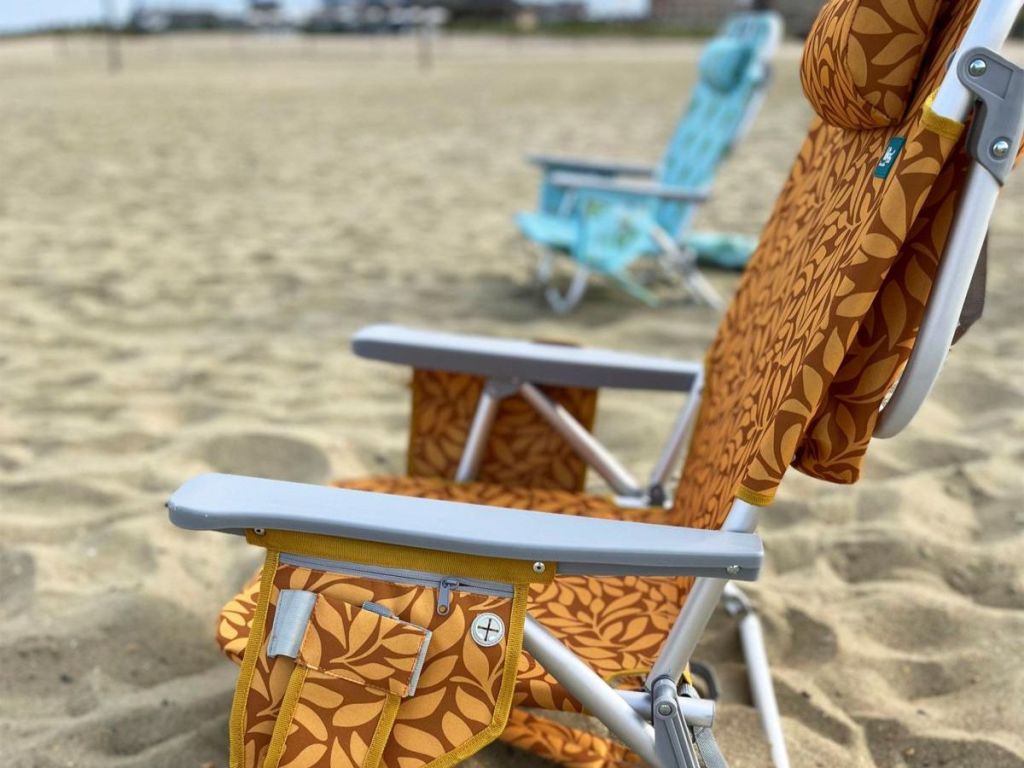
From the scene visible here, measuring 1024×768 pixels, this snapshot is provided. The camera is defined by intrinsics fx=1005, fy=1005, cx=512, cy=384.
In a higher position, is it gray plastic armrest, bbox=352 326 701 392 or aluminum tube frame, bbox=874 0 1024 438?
aluminum tube frame, bbox=874 0 1024 438

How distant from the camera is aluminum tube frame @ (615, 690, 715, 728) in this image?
1229 millimetres

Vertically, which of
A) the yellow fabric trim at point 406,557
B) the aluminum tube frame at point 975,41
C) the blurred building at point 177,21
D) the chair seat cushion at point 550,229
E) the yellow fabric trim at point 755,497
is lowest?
the blurred building at point 177,21

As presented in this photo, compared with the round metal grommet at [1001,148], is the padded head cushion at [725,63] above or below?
below

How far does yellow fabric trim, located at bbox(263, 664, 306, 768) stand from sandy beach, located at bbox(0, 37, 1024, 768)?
19.7 inches

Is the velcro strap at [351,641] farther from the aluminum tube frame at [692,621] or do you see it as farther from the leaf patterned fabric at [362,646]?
the aluminum tube frame at [692,621]

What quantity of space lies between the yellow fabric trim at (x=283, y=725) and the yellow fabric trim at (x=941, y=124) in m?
0.94

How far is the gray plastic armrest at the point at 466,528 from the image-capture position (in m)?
1.12

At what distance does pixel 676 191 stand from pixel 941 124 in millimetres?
2651

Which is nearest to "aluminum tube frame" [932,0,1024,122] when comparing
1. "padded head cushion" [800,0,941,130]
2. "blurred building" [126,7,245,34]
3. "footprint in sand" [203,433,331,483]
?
"padded head cushion" [800,0,941,130]

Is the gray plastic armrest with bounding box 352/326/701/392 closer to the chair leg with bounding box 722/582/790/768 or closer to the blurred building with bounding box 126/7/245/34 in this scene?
the chair leg with bounding box 722/582/790/768

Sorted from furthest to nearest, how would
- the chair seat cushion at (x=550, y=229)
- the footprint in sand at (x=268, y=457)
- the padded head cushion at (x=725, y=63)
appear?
the chair seat cushion at (x=550, y=229) → the padded head cushion at (x=725, y=63) → the footprint in sand at (x=268, y=457)

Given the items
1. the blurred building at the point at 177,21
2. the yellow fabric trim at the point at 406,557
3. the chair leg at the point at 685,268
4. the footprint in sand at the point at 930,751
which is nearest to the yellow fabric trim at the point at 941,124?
the yellow fabric trim at the point at 406,557

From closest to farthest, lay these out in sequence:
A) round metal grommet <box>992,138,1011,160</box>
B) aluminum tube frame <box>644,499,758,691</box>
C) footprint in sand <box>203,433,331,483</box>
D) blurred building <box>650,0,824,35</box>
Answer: round metal grommet <box>992,138,1011,160</box> < aluminum tube frame <box>644,499,758,691</box> < footprint in sand <box>203,433,331,483</box> < blurred building <box>650,0,824,35</box>

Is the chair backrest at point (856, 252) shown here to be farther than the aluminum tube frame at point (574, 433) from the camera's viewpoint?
No
